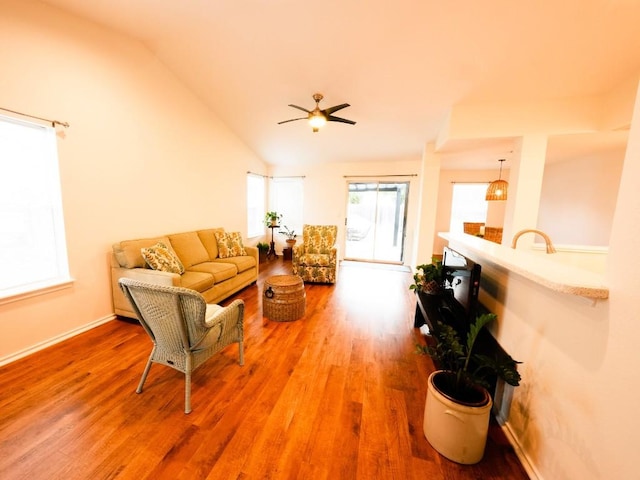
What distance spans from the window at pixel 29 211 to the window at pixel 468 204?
694 cm

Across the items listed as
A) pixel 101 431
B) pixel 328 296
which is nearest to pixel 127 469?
pixel 101 431

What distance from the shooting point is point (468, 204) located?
6242 mm

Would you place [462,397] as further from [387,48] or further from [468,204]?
[468,204]

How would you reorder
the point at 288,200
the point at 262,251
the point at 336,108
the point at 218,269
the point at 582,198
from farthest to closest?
the point at 288,200 < the point at 262,251 < the point at 582,198 < the point at 218,269 < the point at 336,108

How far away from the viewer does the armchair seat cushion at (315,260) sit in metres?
4.23

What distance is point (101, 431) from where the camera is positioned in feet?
4.78

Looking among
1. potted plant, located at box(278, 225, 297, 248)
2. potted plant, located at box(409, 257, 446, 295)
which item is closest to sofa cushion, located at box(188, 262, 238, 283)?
potted plant, located at box(409, 257, 446, 295)

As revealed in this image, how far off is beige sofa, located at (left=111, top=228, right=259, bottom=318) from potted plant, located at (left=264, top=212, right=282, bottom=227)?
2075 millimetres

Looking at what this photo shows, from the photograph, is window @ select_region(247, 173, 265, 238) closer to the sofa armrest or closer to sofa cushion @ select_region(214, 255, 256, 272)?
sofa cushion @ select_region(214, 255, 256, 272)

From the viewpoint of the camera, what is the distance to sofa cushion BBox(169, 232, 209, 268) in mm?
3391

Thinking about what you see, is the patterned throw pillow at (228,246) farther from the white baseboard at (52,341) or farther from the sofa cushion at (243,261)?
the white baseboard at (52,341)

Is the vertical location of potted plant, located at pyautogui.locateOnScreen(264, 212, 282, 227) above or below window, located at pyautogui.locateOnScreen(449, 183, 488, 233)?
below

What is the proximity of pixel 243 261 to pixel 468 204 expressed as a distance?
552 centimetres

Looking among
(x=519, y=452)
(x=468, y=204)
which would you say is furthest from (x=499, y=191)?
(x=519, y=452)
